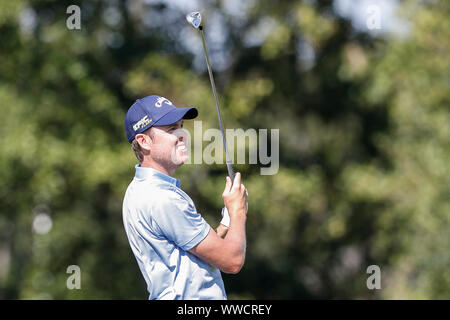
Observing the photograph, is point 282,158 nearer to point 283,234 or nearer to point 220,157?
point 283,234

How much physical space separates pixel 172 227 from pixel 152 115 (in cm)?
52

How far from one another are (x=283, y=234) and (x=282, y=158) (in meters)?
1.84

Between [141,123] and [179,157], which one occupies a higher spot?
[141,123]

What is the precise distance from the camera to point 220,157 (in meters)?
13.5

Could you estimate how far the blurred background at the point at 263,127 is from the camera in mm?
14898

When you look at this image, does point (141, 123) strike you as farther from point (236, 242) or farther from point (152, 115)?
point (236, 242)

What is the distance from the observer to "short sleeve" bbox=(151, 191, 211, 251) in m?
3.04

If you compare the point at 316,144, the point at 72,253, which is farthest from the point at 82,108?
the point at 316,144

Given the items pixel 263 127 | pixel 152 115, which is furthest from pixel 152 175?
pixel 263 127

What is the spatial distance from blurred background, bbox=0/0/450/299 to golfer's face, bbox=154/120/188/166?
11353 mm

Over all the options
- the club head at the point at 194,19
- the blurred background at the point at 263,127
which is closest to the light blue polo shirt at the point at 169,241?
the club head at the point at 194,19

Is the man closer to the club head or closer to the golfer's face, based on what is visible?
the golfer's face

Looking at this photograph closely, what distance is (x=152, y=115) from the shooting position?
128 inches

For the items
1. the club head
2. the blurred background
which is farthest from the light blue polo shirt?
the blurred background
